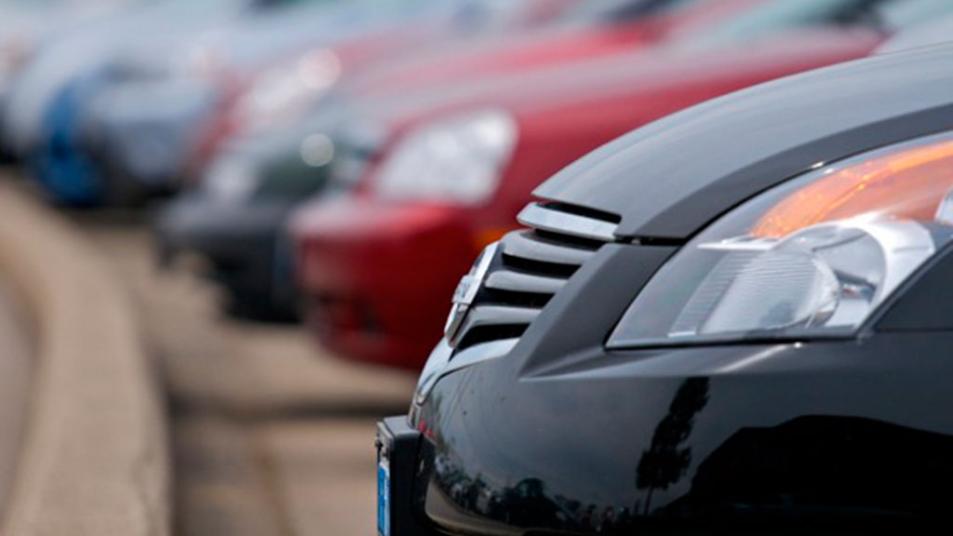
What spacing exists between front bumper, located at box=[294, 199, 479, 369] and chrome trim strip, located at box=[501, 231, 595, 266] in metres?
2.51

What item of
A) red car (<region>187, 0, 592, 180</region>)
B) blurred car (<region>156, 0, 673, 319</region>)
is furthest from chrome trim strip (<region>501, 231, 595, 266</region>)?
red car (<region>187, 0, 592, 180</region>)

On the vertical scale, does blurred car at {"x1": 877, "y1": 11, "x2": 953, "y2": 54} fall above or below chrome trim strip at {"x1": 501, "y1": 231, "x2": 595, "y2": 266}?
above

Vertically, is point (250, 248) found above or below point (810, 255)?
below

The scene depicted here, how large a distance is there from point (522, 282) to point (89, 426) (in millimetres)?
2441

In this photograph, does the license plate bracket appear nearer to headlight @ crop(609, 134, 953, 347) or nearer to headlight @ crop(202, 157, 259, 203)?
headlight @ crop(609, 134, 953, 347)

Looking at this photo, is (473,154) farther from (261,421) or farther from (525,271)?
(525,271)

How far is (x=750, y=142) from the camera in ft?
9.12

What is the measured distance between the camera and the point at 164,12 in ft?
43.1

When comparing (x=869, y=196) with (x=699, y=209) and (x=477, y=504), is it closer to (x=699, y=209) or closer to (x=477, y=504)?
(x=699, y=209)

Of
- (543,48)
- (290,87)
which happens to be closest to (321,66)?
(290,87)

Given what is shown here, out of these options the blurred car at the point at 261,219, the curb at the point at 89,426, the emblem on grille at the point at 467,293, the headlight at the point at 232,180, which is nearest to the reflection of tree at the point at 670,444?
the emblem on grille at the point at 467,293

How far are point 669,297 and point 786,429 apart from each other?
244 mm

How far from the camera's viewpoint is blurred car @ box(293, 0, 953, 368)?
17.1ft

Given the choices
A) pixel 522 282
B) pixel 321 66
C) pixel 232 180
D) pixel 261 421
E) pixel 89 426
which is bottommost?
pixel 261 421
